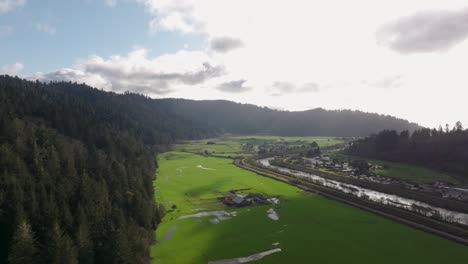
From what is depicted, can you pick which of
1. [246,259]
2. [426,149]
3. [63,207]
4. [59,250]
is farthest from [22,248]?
[426,149]

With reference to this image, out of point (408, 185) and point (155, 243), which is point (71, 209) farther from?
point (408, 185)

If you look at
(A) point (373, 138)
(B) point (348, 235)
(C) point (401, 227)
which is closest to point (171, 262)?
(B) point (348, 235)

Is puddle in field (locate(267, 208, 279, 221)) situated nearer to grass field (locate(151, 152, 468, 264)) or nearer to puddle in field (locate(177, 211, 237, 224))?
grass field (locate(151, 152, 468, 264))

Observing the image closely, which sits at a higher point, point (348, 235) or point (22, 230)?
point (22, 230)

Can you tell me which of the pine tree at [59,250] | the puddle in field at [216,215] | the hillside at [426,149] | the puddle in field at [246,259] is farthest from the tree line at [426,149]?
the pine tree at [59,250]

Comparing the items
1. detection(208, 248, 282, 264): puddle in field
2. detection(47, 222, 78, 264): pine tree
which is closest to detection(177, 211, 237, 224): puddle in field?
detection(208, 248, 282, 264): puddle in field

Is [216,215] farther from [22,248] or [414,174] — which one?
[414,174]
